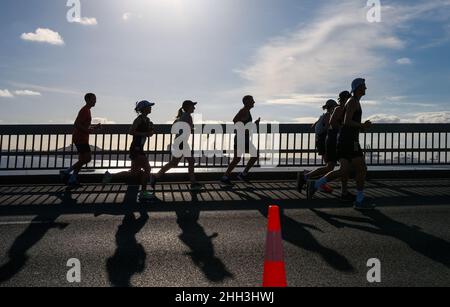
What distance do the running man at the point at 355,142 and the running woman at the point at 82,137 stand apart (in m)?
5.50

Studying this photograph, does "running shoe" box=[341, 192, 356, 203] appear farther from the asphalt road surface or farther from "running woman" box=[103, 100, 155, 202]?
"running woman" box=[103, 100, 155, 202]

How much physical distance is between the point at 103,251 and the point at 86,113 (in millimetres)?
5744

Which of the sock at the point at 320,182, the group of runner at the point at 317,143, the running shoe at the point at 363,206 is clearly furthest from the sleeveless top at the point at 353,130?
the running shoe at the point at 363,206

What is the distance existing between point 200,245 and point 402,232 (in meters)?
2.66

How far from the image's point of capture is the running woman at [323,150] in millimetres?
8984

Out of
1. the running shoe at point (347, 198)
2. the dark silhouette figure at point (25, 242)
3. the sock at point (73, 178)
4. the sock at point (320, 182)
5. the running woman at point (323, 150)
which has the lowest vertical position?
the dark silhouette figure at point (25, 242)

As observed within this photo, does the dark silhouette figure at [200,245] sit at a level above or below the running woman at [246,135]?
below

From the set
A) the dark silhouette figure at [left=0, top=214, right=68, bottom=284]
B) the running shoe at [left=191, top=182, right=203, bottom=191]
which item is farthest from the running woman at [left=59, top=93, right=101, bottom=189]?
the dark silhouette figure at [left=0, top=214, right=68, bottom=284]

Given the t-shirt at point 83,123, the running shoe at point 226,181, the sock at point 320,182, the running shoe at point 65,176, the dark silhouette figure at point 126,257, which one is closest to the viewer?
the dark silhouette figure at point 126,257

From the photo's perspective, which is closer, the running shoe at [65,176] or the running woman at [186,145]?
the running woman at [186,145]

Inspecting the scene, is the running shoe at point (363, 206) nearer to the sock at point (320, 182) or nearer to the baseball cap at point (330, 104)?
the sock at point (320, 182)

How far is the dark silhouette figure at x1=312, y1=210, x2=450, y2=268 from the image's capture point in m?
4.85
